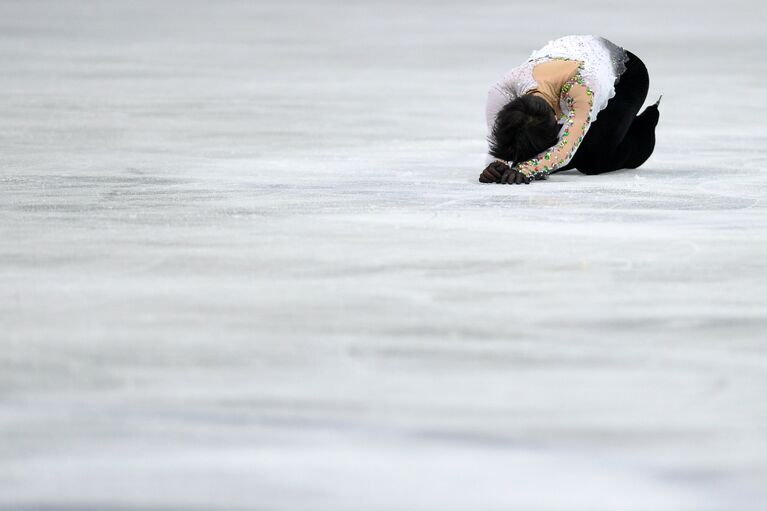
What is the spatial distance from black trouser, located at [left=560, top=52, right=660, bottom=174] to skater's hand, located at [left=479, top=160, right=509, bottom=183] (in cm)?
42

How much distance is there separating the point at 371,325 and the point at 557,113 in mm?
2360

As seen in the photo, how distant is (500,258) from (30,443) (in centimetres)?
155

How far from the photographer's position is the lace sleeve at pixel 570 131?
4.93 m

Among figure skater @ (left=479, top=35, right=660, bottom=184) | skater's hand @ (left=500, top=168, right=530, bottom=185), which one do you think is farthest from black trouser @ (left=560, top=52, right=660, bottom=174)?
skater's hand @ (left=500, top=168, right=530, bottom=185)

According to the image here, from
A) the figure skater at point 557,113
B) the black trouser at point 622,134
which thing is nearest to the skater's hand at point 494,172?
the figure skater at point 557,113

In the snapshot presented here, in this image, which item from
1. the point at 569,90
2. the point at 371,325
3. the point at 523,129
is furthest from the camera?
the point at 569,90

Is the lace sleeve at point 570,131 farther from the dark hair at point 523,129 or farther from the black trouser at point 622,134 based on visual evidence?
the black trouser at point 622,134

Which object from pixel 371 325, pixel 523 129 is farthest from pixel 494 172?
pixel 371 325

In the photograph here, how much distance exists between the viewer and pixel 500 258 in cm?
348

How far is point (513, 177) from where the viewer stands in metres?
4.91

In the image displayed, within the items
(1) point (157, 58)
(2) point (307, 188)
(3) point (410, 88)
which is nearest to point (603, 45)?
(2) point (307, 188)

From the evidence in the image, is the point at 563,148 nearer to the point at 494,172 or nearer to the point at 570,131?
the point at 570,131

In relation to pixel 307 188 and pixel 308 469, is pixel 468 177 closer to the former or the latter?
pixel 307 188

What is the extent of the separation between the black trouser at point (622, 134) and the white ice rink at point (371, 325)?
9 centimetres
